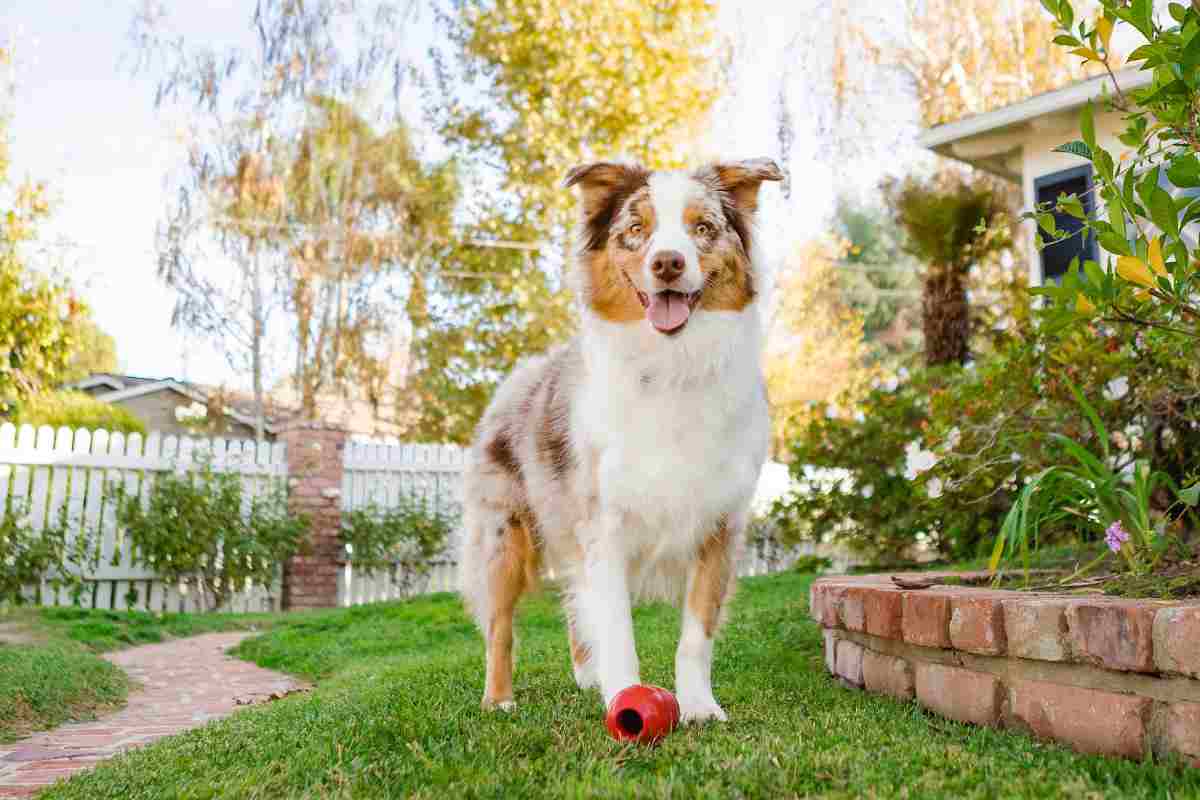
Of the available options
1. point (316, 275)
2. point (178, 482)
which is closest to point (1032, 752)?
point (178, 482)

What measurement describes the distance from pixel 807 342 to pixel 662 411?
2025 cm

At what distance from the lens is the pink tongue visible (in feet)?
10.1

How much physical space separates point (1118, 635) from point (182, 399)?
26.9m

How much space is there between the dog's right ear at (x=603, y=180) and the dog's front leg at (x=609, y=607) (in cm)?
108

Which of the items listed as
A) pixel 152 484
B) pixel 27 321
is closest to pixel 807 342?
pixel 152 484

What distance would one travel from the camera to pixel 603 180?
338cm

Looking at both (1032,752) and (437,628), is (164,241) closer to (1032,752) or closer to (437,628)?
(437,628)

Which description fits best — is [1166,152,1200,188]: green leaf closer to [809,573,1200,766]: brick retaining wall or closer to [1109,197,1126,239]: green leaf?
[1109,197,1126,239]: green leaf

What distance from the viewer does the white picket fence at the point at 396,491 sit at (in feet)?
39.4

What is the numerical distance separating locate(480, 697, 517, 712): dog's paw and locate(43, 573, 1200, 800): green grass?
42mm

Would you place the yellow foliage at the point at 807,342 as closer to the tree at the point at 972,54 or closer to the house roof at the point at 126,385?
the tree at the point at 972,54

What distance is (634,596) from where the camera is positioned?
138 inches

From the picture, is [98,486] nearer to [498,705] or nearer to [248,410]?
[248,410]

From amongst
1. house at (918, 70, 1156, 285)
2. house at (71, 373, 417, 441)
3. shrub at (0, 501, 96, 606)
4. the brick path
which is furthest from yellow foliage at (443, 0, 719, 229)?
the brick path
